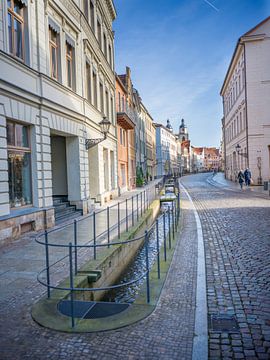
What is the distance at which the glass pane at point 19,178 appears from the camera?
962 cm

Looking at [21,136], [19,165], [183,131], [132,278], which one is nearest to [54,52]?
[21,136]

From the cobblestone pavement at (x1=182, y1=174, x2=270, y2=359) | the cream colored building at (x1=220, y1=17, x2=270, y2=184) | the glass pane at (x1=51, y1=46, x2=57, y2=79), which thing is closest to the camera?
the cobblestone pavement at (x1=182, y1=174, x2=270, y2=359)

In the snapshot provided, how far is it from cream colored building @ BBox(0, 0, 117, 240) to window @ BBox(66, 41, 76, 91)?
0.04m

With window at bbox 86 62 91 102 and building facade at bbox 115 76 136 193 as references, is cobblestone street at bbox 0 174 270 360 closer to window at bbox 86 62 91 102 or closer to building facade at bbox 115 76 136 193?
window at bbox 86 62 91 102

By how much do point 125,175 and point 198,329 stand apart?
27.6 m

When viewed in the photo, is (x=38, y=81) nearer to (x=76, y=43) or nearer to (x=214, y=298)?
(x=76, y=43)

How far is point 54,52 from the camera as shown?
41.8ft

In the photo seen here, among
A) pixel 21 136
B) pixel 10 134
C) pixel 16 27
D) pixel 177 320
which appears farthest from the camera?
pixel 21 136

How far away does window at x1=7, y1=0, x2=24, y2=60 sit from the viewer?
9.50 metres

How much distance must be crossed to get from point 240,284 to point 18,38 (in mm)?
9145

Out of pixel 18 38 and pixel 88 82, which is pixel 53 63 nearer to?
pixel 18 38

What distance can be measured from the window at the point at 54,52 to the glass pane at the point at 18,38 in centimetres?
219

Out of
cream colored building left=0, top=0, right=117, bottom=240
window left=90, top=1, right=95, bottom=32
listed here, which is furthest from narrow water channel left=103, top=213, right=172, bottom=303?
window left=90, top=1, right=95, bottom=32

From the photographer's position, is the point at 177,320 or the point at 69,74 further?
the point at 69,74
